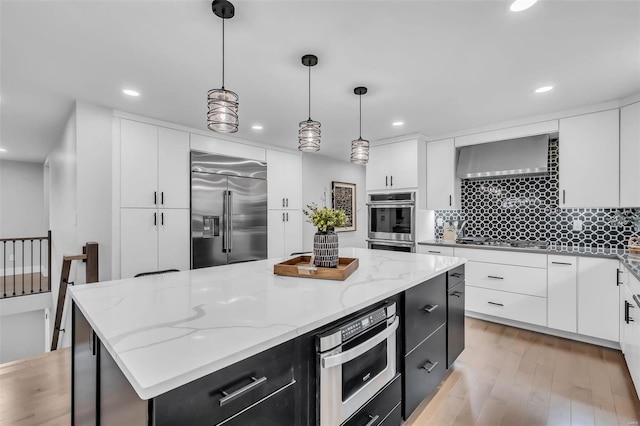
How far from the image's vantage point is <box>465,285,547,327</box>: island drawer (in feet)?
10.3

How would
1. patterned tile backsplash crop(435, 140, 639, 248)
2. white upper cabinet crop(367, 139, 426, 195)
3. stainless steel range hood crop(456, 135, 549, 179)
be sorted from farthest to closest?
white upper cabinet crop(367, 139, 426, 195) → stainless steel range hood crop(456, 135, 549, 179) → patterned tile backsplash crop(435, 140, 639, 248)

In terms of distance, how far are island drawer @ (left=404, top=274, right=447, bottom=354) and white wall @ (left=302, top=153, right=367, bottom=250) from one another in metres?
2.98

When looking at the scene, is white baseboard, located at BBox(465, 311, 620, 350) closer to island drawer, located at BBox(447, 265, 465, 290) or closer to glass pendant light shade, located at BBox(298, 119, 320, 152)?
island drawer, located at BBox(447, 265, 465, 290)

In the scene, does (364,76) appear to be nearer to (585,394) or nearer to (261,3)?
(261,3)

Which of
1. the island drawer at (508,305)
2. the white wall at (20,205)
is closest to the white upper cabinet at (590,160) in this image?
the island drawer at (508,305)

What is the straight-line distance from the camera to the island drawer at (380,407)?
137cm

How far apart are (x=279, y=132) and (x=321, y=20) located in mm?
2348

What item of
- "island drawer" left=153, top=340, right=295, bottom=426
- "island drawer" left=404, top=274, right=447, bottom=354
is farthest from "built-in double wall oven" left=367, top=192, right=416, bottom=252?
"island drawer" left=153, top=340, right=295, bottom=426

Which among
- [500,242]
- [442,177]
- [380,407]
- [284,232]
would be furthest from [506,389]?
[284,232]

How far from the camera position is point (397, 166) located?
4254 millimetres

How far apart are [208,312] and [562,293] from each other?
3413mm

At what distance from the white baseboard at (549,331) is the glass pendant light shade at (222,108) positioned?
11.6ft

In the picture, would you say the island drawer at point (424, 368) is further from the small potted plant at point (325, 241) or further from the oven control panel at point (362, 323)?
the small potted plant at point (325, 241)

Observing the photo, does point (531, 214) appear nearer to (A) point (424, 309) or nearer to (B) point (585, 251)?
(B) point (585, 251)
